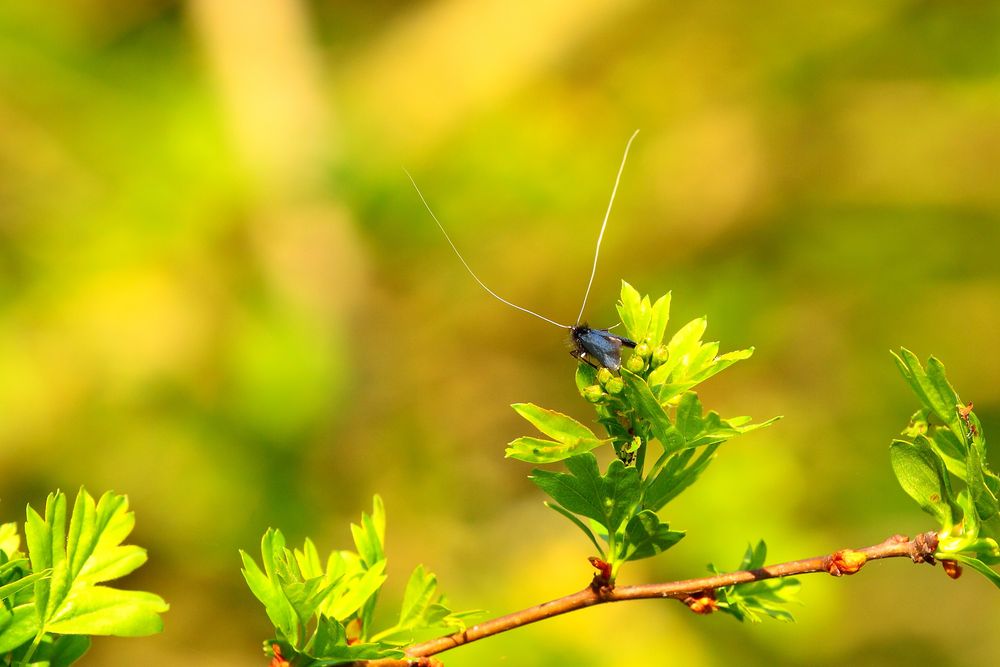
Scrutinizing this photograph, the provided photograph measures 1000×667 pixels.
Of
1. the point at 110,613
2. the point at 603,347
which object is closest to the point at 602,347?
the point at 603,347

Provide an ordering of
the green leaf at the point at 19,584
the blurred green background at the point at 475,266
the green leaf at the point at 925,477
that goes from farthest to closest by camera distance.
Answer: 1. the blurred green background at the point at 475,266
2. the green leaf at the point at 925,477
3. the green leaf at the point at 19,584

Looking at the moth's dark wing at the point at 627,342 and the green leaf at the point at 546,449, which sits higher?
the moth's dark wing at the point at 627,342

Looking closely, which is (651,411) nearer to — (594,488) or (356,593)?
(594,488)

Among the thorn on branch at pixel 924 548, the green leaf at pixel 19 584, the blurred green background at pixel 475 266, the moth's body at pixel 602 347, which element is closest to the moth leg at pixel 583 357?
the moth's body at pixel 602 347

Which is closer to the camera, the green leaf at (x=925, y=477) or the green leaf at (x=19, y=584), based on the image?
the green leaf at (x=19, y=584)

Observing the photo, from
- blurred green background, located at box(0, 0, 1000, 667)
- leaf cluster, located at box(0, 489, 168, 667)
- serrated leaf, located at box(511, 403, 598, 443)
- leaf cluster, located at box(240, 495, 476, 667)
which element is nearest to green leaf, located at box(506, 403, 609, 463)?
serrated leaf, located at box(511, 403, 598, 443)

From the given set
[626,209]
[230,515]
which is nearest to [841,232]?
[626,209]

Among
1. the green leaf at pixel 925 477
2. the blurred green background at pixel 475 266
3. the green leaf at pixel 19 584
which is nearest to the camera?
the green leaf at pixel 19 584

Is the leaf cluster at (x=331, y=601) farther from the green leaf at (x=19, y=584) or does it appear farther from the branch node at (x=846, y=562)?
the branch node at (x=846, y=562)
